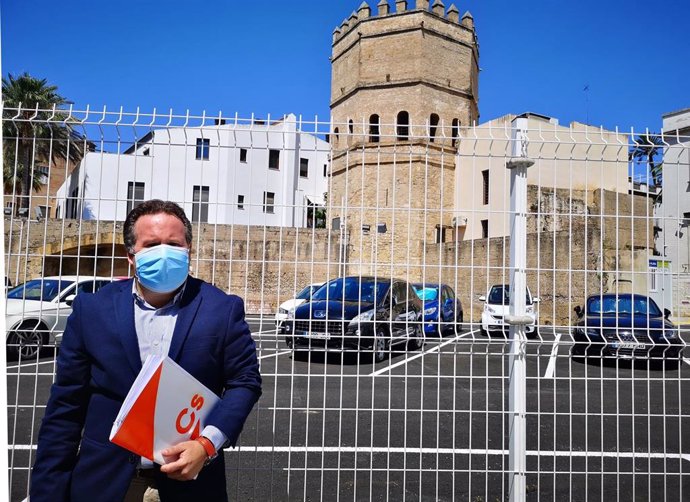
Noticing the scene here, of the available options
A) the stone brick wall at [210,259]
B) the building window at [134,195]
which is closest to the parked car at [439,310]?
the stone brick wall at [210,259]

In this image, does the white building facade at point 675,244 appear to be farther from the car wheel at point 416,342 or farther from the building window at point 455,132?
the car wheel at point 416,342

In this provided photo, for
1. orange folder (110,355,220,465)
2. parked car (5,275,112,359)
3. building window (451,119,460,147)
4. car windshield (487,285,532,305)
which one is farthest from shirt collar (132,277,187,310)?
car windshield (487,285,532,305)

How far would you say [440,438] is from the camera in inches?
241

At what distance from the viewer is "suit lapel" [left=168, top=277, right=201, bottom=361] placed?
2260 millimetres

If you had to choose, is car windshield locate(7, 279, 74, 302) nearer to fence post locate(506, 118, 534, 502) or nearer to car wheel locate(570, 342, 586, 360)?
fence post locate(506, 118, 534, 502)

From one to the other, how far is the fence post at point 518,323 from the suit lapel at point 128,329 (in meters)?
2.33

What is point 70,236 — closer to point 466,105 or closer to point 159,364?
point 159,364

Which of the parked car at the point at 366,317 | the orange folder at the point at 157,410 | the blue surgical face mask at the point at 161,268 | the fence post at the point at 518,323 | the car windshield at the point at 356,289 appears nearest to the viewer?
the orange folder at the point at 157,410

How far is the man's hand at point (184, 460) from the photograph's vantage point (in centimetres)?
211

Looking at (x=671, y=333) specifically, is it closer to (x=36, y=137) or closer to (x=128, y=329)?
(x=128, y=329)

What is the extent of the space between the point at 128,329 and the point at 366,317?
8.10 ft

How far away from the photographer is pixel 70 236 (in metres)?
4.42

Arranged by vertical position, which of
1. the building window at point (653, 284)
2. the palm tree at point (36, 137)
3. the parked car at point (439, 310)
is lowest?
the parked car at point (439, 310)

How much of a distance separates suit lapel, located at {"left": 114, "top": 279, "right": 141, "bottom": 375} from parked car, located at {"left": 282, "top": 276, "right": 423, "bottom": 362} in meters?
1.39
